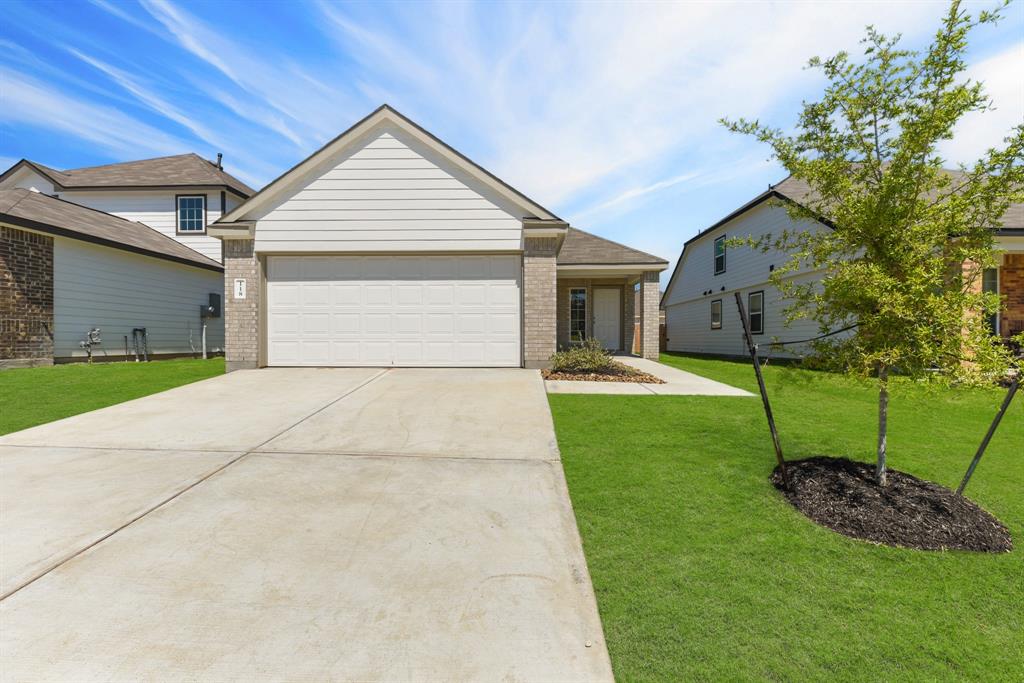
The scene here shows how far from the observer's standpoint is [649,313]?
14.9 meters

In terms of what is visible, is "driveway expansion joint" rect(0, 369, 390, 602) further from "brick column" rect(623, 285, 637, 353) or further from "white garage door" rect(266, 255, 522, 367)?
"brick column" rect(623, 285, 637, 353)

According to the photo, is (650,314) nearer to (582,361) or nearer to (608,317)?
(608,317)

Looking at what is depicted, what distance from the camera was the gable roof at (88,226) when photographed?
37.1 feet

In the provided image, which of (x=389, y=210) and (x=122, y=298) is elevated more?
(x=389, y=210)

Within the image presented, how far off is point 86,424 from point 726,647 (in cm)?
742

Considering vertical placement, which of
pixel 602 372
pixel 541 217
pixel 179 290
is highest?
pixel 541 217

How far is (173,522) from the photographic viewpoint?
3125mm

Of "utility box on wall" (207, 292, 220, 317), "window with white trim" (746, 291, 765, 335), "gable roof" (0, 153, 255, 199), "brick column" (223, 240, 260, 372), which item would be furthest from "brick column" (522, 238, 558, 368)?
"gable roof" (0, 153, 255, 199)

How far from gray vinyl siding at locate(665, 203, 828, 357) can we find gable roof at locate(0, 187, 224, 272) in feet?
62.3

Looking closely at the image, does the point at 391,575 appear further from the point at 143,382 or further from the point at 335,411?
the point at 143,382

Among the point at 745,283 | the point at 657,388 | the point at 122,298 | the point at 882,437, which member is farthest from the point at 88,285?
the point at 745,283

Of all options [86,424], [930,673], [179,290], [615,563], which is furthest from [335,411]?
[179,290]

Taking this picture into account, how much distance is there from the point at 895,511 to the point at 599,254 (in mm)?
12759

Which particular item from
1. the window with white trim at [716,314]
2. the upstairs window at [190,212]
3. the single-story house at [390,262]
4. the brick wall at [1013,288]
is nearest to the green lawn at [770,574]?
the single-story house at [390,262]
